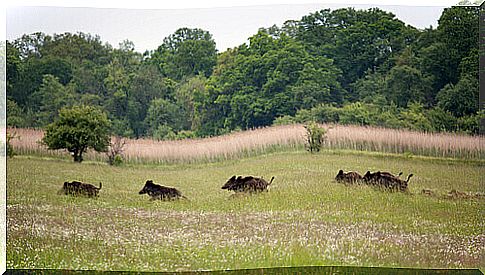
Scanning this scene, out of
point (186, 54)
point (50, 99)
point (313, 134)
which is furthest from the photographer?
point (186, 54)

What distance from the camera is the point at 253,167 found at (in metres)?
9.93

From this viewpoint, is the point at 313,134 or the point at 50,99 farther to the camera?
the point at 313,134

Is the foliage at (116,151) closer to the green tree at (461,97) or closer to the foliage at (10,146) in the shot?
the foliage at (10,146)

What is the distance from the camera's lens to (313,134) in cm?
994

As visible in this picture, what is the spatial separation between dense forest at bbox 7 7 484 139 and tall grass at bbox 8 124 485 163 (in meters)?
0.10

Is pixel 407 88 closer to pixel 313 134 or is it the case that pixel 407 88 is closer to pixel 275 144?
pixel 313 134

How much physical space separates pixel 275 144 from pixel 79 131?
222cm

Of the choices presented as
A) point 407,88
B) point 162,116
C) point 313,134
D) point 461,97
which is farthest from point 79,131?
point 461,97

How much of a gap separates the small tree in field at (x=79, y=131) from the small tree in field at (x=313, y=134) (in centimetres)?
228

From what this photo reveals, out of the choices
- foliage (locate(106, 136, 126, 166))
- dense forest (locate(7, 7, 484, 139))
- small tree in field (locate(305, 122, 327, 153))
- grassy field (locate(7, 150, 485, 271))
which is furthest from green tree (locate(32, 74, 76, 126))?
small tree in field (locate(305, 122, 327, 153))

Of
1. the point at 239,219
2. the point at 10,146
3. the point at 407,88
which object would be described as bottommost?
the point at 239,219

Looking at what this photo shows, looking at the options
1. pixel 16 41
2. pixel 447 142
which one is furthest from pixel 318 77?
pixel 16 41

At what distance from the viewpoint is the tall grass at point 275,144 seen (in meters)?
9.88

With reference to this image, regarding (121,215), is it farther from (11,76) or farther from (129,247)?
(11,76)
